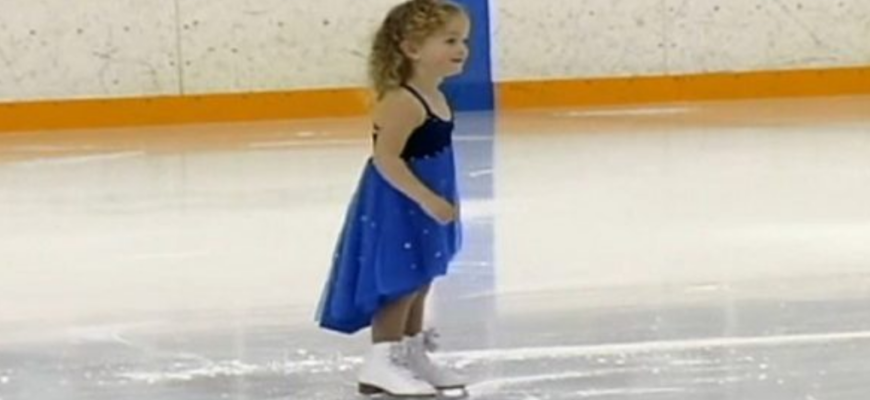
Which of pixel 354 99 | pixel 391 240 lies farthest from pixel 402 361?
pixel 354 99

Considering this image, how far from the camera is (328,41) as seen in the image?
12.6m

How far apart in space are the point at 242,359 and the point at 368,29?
8603 mm

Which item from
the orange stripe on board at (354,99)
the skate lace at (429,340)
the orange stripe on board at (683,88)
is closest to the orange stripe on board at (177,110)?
the orange stripe on board at (354,99)

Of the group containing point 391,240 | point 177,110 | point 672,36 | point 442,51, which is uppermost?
point 442,51

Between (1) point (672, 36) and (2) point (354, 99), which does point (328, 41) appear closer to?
(2) point (354, 99)

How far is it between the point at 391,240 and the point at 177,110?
881cm

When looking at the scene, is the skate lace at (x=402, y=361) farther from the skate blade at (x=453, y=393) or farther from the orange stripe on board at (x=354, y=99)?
the orange stripe on board at (x=354, y=99)

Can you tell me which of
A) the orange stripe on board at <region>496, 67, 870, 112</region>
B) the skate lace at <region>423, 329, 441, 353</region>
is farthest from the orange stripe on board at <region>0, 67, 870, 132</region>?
the skate lace at <region>423, 329, 441, 353</region>

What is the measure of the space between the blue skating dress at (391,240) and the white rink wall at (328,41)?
8594mm

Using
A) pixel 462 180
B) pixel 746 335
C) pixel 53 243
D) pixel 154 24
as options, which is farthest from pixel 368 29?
pixel 746 335

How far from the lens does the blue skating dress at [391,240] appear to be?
3777 mm

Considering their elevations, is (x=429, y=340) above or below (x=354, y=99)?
above

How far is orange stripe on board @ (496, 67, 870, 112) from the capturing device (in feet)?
42.2

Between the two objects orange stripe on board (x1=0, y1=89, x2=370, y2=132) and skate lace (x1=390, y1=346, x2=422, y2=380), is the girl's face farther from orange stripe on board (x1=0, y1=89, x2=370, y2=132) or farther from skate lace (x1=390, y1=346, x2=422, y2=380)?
orange stripe on board (x1=0, y1=89, x2=370, y2=132)
